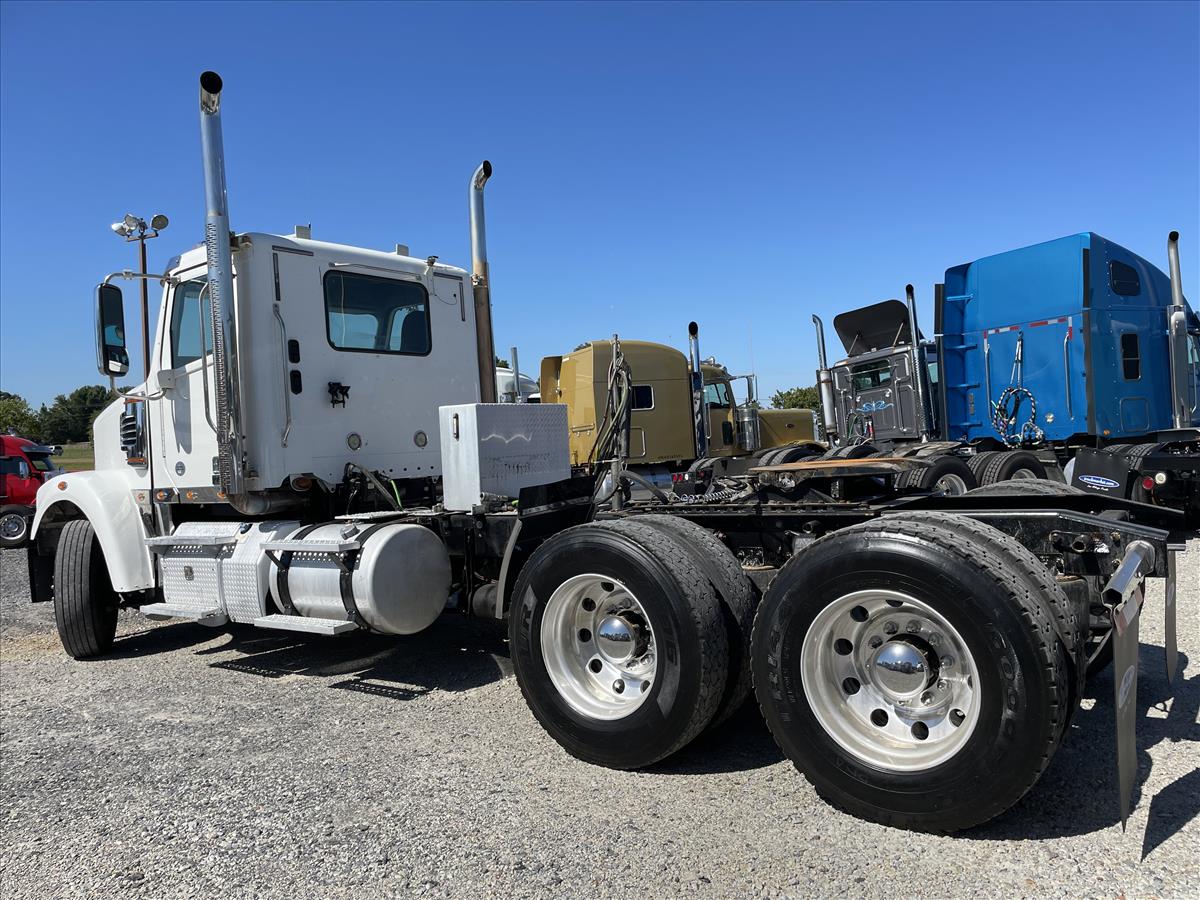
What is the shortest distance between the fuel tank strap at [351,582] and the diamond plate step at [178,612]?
46.4 inches

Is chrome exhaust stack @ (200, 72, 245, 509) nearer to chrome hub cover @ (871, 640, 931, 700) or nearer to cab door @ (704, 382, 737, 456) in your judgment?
chrome hub cover @ (871, 640, 931, 700)

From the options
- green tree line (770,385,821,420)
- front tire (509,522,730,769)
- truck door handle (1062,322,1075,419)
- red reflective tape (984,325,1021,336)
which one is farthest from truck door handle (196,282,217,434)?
green tree line (770,385,821,420)

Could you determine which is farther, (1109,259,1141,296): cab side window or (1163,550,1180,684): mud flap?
(1109,259,1141,296): cab side window

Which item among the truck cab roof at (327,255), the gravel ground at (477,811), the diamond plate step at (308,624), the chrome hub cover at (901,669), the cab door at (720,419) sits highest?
the truck cab roof at (327,255)

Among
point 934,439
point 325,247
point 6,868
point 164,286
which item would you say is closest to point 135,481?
point 164,286

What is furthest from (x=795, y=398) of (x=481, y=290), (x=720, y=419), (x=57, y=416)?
(x=57, y=416)

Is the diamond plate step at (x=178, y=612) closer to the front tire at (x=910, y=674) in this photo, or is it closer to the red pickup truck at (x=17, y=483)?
the front tire at (x=910, y=674)

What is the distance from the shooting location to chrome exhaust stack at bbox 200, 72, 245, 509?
5254 millimetres

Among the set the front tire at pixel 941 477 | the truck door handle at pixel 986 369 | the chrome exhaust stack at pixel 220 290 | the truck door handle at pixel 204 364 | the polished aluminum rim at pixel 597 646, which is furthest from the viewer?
the truck door handle at pixel 986 369

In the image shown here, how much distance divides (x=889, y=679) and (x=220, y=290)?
452 cm

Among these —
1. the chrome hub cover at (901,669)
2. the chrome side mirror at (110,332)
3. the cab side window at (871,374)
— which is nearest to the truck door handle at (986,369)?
the cab side window at (871,374)

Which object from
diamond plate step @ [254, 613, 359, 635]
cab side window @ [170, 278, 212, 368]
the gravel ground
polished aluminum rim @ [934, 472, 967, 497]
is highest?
cab side window @ [170, 278, 212, 368]

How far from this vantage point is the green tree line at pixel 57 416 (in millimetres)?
49062

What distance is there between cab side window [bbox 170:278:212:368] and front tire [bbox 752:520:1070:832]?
14.9 feet
